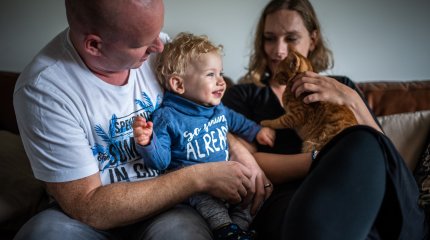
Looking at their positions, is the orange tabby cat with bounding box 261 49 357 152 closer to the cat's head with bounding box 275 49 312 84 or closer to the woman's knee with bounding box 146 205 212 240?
the cat's head with bounding box 275 49 312 84

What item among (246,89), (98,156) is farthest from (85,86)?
(246,89)


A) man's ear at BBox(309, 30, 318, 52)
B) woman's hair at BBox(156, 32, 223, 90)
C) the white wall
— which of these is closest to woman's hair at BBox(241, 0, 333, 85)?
man's ear at BBox(309, 30, 318, 52)

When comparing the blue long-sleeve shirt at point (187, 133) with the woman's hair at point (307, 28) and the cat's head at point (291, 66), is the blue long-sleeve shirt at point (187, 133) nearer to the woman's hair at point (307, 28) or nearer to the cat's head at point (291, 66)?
the cat's head at point (291, 66)

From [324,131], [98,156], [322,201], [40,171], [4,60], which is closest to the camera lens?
[322,201]

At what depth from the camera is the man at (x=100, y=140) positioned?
960 millimetres

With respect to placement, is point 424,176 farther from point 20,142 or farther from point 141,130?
point 20,142

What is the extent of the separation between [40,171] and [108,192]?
0.19 meters

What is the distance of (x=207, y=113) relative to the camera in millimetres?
1275

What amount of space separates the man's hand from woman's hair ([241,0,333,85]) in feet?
1.52

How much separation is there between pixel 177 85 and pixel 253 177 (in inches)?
16.4

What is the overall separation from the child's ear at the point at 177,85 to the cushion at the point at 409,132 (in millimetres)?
1036

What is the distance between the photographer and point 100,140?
1.08 metres

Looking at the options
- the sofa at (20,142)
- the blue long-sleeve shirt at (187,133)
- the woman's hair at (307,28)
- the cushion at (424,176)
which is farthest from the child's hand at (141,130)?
the cushion at (424,176)

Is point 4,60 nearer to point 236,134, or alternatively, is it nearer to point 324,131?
point 236,134
